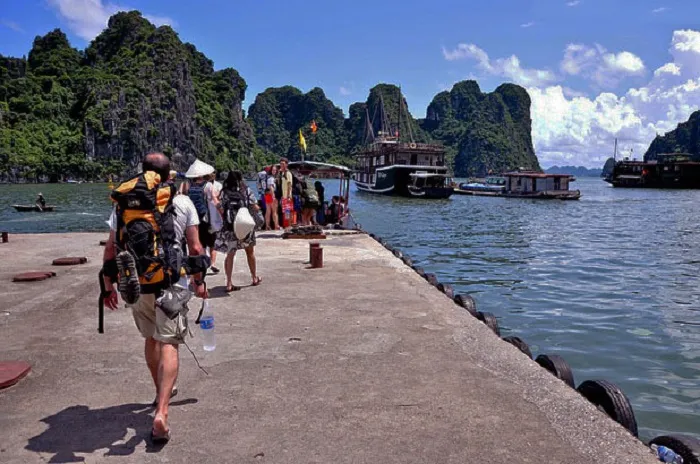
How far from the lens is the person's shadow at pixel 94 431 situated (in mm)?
3568

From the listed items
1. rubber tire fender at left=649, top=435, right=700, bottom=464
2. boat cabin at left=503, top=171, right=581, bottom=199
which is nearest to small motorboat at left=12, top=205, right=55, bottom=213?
rubber tire fender at left=649, top=435, right=700, bottom=464

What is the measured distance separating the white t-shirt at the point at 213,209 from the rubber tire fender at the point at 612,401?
224 inches

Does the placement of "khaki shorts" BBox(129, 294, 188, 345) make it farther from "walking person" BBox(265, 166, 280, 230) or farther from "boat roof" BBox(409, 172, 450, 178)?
"boat roof" BBox(409, 172, 450, 178)

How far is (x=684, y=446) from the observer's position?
3455 millimetres

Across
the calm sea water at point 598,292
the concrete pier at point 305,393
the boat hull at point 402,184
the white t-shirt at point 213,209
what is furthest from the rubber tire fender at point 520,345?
the boat hull at point 402,184

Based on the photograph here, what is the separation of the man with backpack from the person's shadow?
0.81ft

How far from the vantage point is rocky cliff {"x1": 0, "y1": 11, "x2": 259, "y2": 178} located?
411 feet

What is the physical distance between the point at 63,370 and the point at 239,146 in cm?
16929

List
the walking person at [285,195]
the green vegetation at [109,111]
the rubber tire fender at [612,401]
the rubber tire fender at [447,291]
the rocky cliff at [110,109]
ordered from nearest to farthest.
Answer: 1. the rubber tire fender at [612,401]
2. the rubber tire fender at [447,291]
3. the walking person at [285,195]
4. the green vegetation at [109,111]
5. the rocky cliff at [110,109]

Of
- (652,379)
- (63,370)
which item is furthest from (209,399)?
(652,379)

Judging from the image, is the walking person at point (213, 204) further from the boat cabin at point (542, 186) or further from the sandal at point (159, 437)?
the boat cabin at point (542, 186)

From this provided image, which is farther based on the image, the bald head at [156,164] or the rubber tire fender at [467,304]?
the rubber tire fender at [467,304]

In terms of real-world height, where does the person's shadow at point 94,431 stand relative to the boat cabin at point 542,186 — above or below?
below

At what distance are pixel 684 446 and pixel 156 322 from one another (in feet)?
11.5
